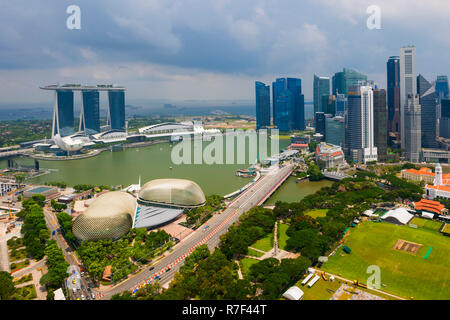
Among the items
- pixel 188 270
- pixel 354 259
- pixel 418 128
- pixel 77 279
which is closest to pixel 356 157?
pixel 418 128

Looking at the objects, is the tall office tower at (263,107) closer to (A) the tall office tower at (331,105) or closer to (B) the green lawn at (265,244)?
(A) the tall office tower at (331,105)

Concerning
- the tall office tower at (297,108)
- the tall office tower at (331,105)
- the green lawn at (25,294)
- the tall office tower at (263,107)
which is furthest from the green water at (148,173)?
the tall office tower at (297,108)

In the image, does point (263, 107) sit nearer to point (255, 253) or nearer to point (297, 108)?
point (297, 108)

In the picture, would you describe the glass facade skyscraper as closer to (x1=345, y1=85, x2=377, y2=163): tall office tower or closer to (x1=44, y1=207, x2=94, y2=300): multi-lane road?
(x1=345, y1=85, x2=377, y2=163): tall office tower

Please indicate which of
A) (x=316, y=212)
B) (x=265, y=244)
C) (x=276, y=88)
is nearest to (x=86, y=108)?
(x=276, y=88)

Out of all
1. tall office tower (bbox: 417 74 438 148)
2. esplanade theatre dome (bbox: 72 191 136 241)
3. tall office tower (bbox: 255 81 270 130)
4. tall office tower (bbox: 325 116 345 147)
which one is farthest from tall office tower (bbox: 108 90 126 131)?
tall office tower (bbox: 417 74 438 148)

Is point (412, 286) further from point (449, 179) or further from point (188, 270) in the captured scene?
point (449, 179)

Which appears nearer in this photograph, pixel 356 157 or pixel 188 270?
pixel 188 270
